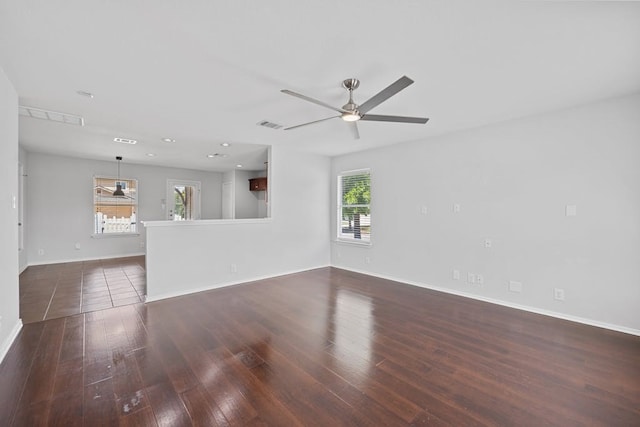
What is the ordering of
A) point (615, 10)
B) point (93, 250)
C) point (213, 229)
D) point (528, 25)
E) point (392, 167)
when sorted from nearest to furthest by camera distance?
1. point (615, 10)
2. point (528, 25)
3. point (213, 229)
4. point (392, 167)
5. point (93, 250)

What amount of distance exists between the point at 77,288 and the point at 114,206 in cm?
343

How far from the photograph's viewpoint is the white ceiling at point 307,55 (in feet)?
5.61

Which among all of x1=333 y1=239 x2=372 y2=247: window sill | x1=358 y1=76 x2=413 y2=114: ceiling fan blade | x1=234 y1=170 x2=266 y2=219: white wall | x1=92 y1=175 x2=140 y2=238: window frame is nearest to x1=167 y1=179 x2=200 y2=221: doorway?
x1=92 y1=175 x2=140 y2=238: window frame

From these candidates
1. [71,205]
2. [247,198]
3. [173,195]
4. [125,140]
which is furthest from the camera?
[247,198]

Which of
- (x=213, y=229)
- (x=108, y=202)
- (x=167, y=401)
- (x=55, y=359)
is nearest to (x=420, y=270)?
(x=213, y=229)

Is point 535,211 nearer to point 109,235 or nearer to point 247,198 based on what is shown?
point 247,198

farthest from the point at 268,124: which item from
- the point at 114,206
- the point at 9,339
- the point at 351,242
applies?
the point at 114,206

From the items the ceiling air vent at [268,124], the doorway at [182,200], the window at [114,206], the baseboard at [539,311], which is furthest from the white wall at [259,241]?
the window at [114,206]

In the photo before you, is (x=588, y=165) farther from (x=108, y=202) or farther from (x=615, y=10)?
(x=108, y=202)

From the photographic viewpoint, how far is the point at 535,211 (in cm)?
350

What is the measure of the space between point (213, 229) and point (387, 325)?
3127 mm

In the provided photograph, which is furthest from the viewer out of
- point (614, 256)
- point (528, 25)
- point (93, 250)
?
point (93, 250)

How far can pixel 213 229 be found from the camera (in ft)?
15.0

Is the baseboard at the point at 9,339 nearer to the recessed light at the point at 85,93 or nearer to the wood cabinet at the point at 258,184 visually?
the recessed light at the point at 85,93
